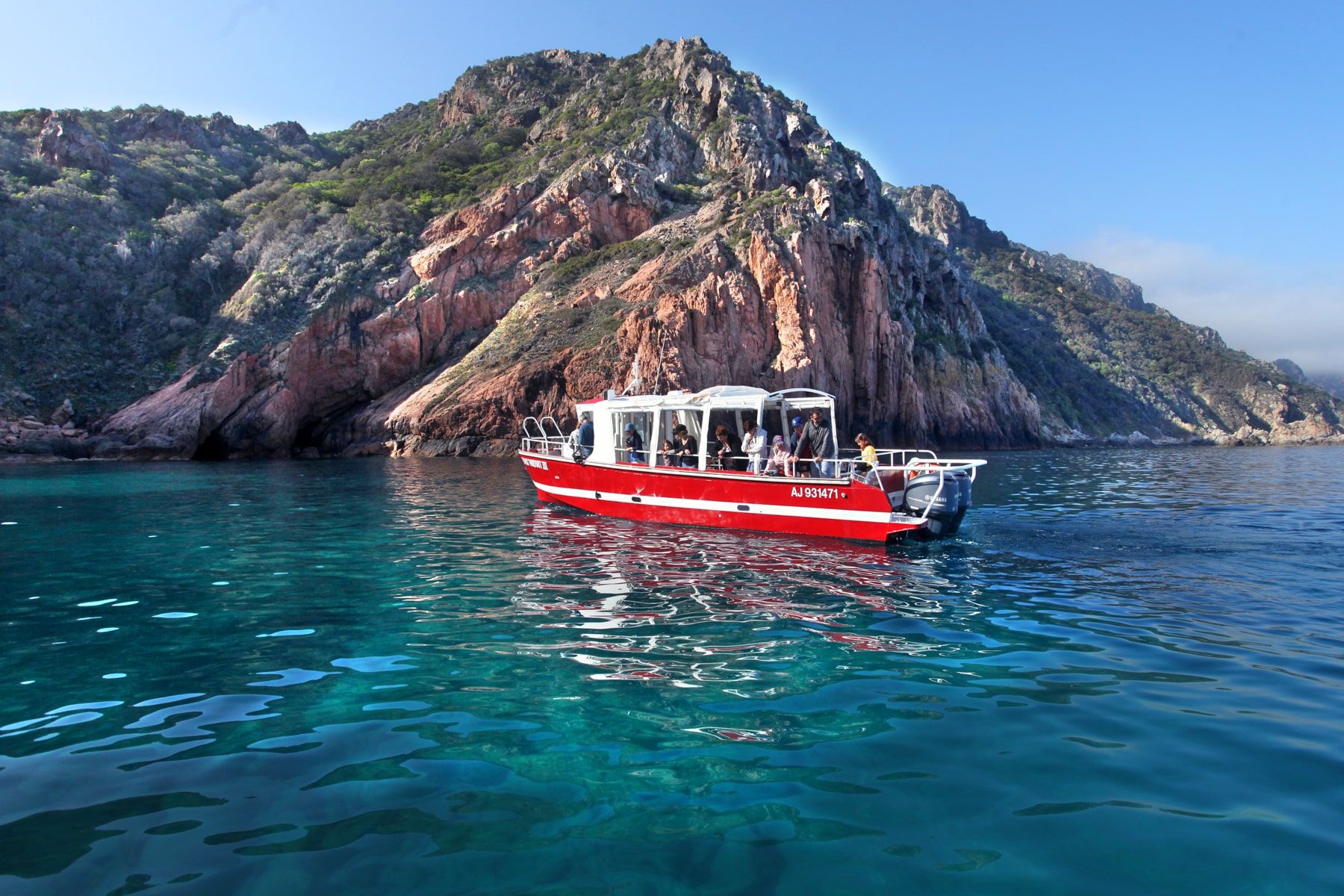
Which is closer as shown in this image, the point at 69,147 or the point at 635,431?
the point at 635,431

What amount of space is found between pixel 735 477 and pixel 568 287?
41976 millimetres

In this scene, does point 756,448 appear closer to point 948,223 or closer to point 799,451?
point 799,451

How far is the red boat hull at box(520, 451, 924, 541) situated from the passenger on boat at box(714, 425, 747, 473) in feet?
2.13

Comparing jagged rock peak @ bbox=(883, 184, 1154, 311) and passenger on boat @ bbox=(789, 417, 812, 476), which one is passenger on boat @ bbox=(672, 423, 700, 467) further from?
jagged rock peak @ bbox=(883, 184, 1154, 311)

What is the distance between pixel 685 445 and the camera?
1975 cm

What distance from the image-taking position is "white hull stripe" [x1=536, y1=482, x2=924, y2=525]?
16.2m

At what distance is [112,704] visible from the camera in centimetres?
688

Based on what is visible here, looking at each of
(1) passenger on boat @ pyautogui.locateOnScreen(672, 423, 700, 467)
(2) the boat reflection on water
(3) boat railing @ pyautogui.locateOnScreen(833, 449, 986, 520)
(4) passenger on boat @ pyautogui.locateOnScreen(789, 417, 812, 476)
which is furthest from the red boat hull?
(1) passenger on boat @ pyautogui.locateOnScreen(672, 423, 700, 467)

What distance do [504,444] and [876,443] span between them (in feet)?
94.7

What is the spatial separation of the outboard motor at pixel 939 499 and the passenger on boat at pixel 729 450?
3.98 meters

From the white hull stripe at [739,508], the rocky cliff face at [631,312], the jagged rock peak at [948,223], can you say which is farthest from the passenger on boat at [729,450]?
the jagged rock peak at [948,223]

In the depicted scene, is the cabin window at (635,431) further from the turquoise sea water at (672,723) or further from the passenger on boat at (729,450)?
the turquoise sea water at (672,723)

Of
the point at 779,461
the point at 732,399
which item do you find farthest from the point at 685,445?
the point at 779,461

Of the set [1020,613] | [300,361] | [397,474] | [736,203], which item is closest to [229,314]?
[300,361]
